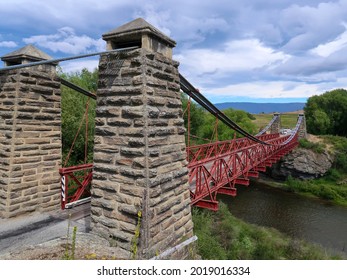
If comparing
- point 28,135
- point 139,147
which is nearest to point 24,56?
point 28,135

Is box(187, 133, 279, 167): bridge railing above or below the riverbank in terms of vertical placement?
above

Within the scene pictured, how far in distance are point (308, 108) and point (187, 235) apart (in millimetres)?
39093

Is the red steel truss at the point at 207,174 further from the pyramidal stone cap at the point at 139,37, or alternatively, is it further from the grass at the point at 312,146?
the grass at the point at 312,146

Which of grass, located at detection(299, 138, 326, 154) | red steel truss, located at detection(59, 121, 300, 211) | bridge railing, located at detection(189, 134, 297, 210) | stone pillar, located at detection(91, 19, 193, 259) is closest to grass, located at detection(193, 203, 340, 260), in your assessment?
bridge railing, located at detection(189, 134, 297, 210)

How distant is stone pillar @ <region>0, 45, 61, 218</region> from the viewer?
5504 mm

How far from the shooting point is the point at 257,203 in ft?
67.5

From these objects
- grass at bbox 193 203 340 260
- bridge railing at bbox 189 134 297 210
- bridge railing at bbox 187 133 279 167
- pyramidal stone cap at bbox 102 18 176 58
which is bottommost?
grass at bbox 193 203 340 260

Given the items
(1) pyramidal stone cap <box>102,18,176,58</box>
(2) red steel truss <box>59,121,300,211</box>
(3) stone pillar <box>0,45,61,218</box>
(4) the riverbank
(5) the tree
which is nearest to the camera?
(1) pyramidal stone cap <box>102,18,176,58</box>

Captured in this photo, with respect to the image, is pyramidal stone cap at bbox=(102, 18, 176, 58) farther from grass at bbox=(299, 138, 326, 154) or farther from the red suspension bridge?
grass at bbox=(299, 138, 326, 154)

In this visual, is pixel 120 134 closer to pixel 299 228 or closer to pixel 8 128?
pixel 8 128

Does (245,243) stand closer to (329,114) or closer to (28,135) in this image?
(28,135)

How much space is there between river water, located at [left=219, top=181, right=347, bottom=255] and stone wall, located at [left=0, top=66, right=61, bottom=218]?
13.3 meters

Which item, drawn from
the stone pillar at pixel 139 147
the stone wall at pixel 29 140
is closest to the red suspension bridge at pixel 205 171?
the stone wall at pixel 29 140

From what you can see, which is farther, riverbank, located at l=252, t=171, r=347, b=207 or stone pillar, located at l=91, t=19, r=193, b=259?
riverbank, located at l=252, t=171, r=347, b=207
